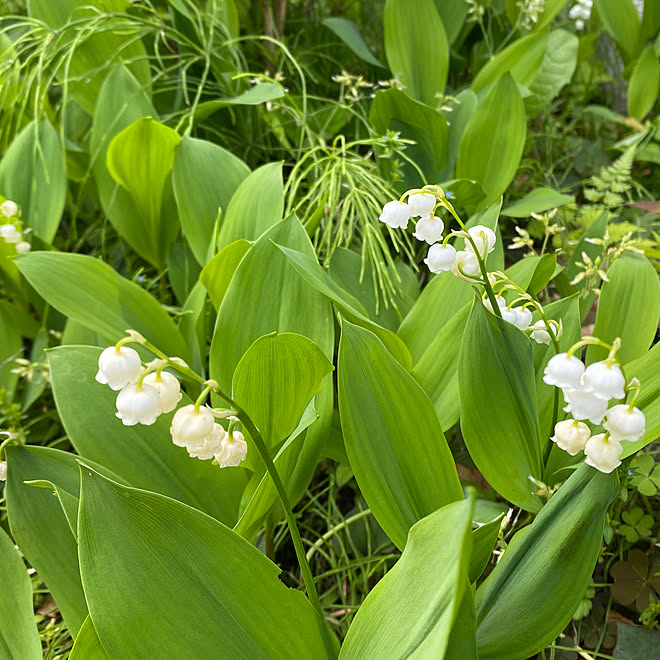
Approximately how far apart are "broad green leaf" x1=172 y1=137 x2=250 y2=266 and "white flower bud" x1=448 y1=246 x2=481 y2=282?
0.56 meters

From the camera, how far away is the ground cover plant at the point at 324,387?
54 cm

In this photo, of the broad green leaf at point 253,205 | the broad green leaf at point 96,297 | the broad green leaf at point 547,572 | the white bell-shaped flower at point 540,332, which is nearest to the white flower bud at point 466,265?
the white bell-shaped flower at point 540,332

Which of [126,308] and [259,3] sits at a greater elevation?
[259,3]

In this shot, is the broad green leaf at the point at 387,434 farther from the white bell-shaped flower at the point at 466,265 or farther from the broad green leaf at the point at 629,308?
the broad green leaf at the point at 629,308

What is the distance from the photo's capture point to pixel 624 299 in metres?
0.91

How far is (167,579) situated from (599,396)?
0.35 metres

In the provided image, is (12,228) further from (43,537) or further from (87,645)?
(87,645)

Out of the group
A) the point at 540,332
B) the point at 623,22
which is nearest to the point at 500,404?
the point at 540,332

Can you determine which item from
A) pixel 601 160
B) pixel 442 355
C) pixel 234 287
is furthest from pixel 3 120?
pixel 601 160

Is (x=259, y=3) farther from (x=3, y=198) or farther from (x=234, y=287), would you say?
(x=234, y=287)

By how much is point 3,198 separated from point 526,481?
0.97m

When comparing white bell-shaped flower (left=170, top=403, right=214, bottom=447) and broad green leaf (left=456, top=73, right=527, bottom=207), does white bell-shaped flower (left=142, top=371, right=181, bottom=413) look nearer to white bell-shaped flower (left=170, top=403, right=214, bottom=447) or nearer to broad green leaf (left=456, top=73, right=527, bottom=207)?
white bell-shaped flower (left=170, top=403, right=214, bottom=447)

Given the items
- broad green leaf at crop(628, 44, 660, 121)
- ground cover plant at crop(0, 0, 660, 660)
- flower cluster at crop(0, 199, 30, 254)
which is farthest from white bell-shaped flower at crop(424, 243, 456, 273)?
broad green leaf at crop(628, 44, 660, 121)

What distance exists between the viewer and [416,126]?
1.26 meters
